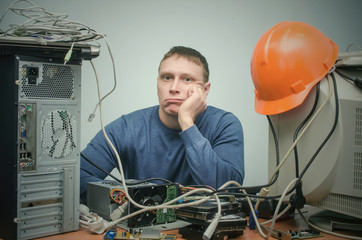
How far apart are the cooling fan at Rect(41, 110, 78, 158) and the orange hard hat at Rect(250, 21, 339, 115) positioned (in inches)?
23.0

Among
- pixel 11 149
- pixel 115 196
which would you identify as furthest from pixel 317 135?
pixel 11 149

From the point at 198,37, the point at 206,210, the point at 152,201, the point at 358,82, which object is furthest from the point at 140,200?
the point at 198,37

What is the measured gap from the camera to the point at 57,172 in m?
0.96

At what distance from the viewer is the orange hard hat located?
3.38 ft

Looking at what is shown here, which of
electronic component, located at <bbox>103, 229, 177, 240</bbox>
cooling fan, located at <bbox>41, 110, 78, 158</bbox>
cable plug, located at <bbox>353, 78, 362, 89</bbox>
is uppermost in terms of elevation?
cable plug, located at <bbox>353, 78, 362, 89</bbox>

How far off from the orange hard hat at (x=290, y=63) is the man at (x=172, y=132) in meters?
0.54

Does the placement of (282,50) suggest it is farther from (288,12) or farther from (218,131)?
(288,12)

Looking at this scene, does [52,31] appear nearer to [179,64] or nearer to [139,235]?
[139,235]

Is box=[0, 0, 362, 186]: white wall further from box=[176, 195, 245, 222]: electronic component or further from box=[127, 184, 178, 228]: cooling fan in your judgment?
box=[176, 195, 245, 222]: electronic component

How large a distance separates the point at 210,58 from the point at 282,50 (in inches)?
49.5

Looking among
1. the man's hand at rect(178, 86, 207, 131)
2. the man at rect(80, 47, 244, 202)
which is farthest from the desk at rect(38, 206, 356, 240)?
the man's hand at rect(178, 86, 207, 131)

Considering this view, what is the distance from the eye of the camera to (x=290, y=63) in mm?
1033

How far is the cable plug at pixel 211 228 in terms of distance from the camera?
83 cm

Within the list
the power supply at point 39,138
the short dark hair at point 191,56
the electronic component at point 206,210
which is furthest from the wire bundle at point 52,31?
the short dark hair at point 191,56
